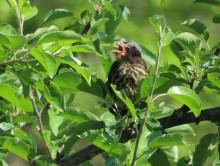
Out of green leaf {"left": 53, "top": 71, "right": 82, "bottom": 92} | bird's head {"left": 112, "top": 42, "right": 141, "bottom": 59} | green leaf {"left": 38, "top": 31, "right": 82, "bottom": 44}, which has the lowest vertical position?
bird's head {"left": 112, "top": 42, "right": 141, "bottom": 59}

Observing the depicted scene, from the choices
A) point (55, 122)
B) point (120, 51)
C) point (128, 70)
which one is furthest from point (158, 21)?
point (120, 51)

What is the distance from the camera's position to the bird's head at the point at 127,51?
502 cm

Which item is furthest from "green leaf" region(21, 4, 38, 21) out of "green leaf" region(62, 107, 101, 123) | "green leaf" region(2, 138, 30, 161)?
"green leaf" region(2, 138, 30, 161)

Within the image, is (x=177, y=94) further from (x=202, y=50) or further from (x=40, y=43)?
(x=202, y=50)

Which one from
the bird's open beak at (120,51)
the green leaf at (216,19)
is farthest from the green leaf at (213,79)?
the bird's open beak at (120,51)

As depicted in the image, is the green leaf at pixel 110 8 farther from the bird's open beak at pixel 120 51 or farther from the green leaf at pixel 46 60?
the bird's open beak at pixel 120 51

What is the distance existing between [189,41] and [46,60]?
0.79 m

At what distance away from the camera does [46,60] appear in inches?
109

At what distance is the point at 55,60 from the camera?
9.23 ft

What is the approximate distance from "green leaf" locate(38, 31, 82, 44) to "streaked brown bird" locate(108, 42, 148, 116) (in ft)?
4.84

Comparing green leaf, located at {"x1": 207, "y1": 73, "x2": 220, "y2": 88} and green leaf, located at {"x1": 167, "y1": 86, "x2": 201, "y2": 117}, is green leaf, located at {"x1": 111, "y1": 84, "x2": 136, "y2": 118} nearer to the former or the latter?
green leaf, located at {"x1": 167, "y1": 86, "x2": 201, "y2": 117}

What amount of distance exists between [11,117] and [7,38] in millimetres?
715

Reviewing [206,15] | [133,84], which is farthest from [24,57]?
[206,15]

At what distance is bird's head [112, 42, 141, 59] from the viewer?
198 inches
